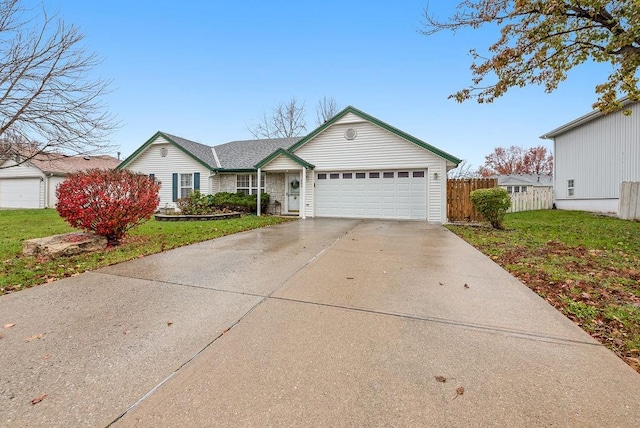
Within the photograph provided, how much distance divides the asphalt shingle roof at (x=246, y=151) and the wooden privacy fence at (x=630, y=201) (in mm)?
16505

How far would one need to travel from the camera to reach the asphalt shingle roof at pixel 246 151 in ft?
58.1

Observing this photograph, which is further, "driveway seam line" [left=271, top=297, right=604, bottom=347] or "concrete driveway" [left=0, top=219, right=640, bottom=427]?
"driveway seam line" [left=271, top=297, right=604, bottom=347]

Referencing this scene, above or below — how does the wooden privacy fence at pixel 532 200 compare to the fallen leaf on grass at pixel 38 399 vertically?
above

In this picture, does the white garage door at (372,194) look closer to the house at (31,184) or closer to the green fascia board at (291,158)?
the green fascia board at (291,158)

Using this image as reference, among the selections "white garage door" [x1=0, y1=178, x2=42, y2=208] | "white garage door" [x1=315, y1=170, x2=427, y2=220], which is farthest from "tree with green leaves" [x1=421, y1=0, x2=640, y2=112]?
"white garage door" [x1=0, y1=178, x2=42, y2=208]

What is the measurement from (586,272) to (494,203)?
17.7ft

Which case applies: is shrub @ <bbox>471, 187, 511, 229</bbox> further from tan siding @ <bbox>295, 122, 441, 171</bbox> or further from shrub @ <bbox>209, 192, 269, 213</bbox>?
shrub @ <bbox>209, 192, 269, 213</bbox>

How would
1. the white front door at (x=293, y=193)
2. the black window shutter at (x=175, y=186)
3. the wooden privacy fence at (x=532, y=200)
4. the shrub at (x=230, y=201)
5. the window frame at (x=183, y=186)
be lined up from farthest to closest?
the wooden privacy fence at (x=532, y=200), the black window shutter at (x=175, y=186), the window frame at (x=183, y=186), the white front door at (x=293, y=193), the shrub at (x=230, y=201)

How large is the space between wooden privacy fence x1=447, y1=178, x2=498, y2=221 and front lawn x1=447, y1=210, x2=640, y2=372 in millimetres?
4265

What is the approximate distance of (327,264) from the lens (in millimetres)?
5410

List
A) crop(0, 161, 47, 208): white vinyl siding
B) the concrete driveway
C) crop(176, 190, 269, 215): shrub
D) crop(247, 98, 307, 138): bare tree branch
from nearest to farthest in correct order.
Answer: the concrete driveway → crop(176, 190, 269, 215): shrub → crop(0, 161, 47, 208): white vinyl siding → crop(247, 98, 307, 138): bare tree branch

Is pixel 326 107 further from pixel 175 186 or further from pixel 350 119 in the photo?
pixel 175 186

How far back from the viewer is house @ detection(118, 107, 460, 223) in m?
13.8

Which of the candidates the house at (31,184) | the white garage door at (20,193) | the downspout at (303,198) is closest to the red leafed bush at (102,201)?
the downspout at (303,198)
